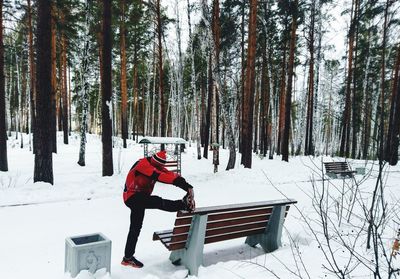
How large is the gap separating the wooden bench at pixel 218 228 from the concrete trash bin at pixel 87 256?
A: 0.72 metres

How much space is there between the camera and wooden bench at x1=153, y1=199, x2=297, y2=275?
3.69 metres

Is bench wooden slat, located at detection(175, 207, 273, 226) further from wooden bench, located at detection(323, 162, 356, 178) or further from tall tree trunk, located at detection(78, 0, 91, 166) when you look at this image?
tall tree trunk, located at detection(78, 0, 91, 166)

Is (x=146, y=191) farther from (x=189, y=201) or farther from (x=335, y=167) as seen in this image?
(x=335, y=167)

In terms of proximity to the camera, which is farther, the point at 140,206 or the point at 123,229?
the point at 123,229

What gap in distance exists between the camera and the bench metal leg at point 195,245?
3.68 metres

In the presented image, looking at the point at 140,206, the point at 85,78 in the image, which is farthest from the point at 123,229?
the point at 85,78

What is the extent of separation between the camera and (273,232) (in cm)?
455

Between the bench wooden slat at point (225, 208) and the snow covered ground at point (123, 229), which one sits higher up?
the bench wooden slat at point (225, 208)

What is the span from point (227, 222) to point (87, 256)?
1799 mm

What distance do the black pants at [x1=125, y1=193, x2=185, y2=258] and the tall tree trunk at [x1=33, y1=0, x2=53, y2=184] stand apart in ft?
18.7

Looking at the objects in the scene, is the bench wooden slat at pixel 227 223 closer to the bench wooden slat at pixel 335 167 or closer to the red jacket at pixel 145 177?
the red jacket at pixel 145 177

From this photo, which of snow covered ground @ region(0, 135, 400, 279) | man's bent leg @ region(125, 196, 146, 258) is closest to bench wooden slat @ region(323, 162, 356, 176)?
snow covered ground @ region(0, 135, 400, 279)

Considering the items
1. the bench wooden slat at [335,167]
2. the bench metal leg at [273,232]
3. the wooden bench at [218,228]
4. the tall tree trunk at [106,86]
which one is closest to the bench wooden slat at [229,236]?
the wooden bench at [218,228]

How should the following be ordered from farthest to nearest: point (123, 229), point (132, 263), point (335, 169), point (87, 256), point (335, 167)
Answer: point (335, 167) → point (335, 169) → point (123, 229) → point (132, 263) → point (87, 256)
